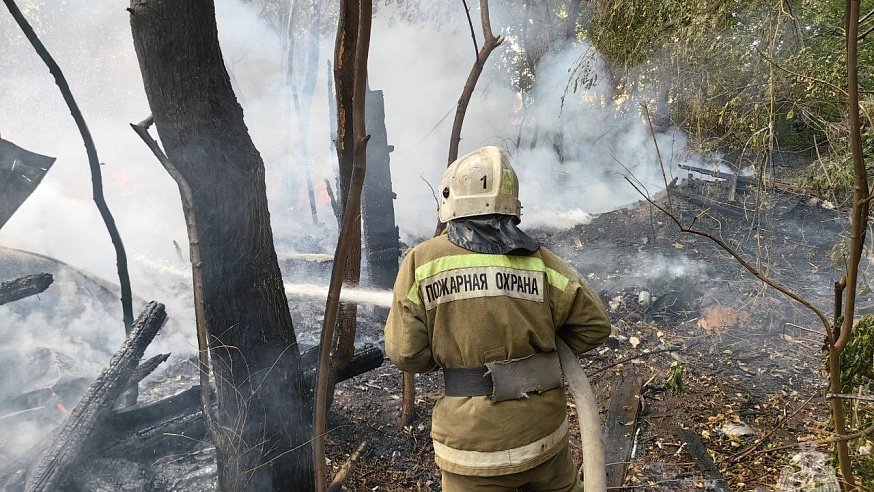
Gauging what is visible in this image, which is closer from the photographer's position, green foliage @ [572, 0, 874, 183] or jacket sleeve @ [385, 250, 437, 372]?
jacket sleeve @ [385, 250, 437, 372]

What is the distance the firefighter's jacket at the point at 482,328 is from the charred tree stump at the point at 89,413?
2.33 meters

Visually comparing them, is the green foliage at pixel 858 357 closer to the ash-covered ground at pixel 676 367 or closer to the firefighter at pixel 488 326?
the ash-covered ground at pixel 676 367

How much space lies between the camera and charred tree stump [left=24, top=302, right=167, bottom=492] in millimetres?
2984

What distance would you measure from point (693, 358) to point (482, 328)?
444cm

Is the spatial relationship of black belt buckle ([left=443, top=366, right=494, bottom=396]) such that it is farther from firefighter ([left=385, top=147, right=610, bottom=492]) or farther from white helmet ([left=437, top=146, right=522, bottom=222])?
white helmet ([left=437, top=146, right=522, bottom=222])

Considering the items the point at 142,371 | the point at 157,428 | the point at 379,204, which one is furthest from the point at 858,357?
the point at 379,204

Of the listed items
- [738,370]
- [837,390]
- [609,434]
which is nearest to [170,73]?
[837,390]

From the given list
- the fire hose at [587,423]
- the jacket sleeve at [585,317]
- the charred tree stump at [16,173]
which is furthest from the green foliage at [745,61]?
the charred tree stump at [16,173]

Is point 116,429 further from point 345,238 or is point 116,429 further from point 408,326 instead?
point 408,326

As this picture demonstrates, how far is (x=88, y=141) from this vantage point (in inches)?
132

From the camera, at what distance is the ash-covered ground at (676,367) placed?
362cm

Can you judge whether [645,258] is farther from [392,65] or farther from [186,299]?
[392,65]

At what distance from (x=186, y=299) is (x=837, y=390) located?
22.4 ft

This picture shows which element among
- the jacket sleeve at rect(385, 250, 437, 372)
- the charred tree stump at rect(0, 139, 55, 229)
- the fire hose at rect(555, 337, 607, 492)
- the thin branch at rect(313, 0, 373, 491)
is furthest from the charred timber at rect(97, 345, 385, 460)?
the fire hose at rect(555, 337, 607, 492)
